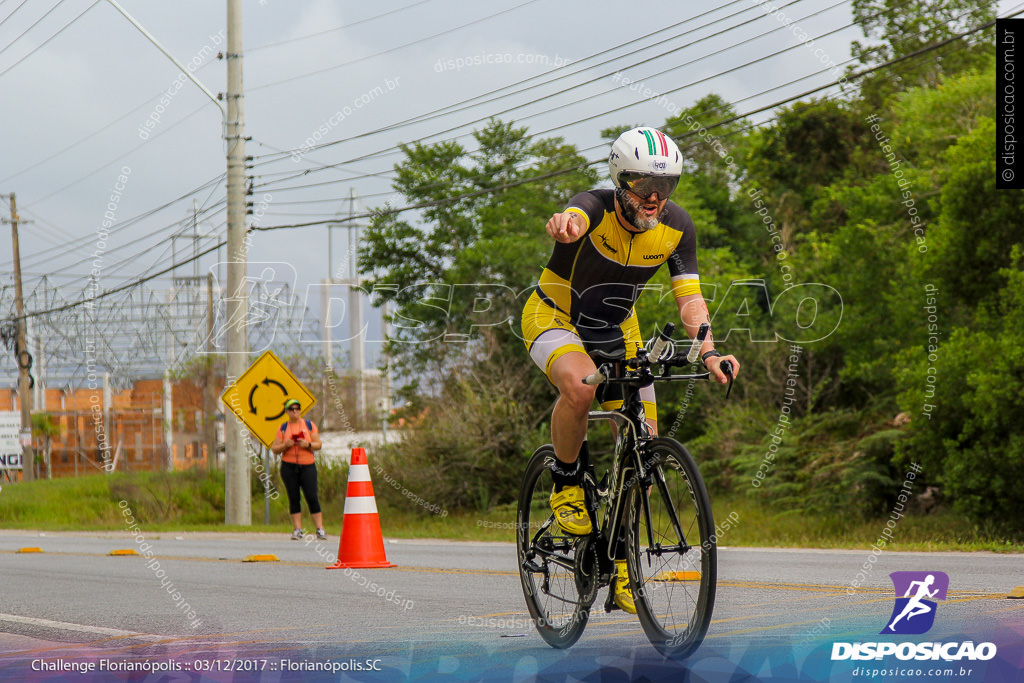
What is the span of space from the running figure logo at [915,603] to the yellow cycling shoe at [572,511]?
147 cm

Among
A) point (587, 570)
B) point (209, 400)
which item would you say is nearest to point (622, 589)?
point (587, 570)

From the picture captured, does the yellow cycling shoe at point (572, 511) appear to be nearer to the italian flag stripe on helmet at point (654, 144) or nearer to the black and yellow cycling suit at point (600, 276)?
the black and yellow cycling suit at point (600, 276)

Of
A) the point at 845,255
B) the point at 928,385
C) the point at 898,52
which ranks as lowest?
the point at 928,385

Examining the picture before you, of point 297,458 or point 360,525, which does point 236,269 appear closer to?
point 297,458

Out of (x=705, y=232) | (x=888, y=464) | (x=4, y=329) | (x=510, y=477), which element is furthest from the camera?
(x=4, y=329)

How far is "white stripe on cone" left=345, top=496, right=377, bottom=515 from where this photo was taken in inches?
426

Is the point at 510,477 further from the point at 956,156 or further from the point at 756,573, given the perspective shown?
the point at 756,573

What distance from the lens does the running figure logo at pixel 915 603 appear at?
537 centimetres

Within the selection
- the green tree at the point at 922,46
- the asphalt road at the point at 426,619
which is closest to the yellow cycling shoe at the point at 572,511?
the asphalt road at the point at 426,619

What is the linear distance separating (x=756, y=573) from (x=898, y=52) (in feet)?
112

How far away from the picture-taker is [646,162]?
4.96m

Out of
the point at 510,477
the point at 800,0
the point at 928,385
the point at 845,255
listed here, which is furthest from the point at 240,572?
the point at 845,255

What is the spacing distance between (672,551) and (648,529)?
0.53 ft

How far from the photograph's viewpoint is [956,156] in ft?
54.7
